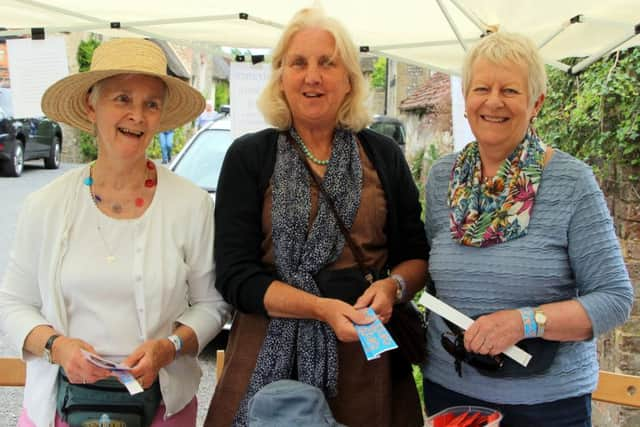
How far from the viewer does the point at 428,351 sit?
218 cm

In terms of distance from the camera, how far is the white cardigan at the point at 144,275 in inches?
81.4

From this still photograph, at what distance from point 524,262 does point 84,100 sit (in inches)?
59.0

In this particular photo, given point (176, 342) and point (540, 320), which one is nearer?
point (540, 320)

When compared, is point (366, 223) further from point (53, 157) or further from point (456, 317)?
point (53, 157)

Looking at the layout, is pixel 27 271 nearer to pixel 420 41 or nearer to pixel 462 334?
pixel 462 334

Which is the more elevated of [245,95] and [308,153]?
[245,95]

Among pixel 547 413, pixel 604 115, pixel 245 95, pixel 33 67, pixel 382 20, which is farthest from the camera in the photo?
pixel 245 95

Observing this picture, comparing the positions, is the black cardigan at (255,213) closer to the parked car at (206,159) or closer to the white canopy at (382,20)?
the white canopy at (382,20)

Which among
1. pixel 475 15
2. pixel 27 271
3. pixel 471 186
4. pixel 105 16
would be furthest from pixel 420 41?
pixel 27 271

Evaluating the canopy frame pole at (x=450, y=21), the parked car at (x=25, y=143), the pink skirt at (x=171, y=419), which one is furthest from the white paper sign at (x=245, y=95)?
the parked car at (x=25, y=143)

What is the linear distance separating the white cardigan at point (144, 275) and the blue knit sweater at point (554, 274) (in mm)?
773

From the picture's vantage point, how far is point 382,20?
385cm

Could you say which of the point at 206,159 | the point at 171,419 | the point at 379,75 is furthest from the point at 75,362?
the point at 379,75

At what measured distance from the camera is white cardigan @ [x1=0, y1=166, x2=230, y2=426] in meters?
2.07
